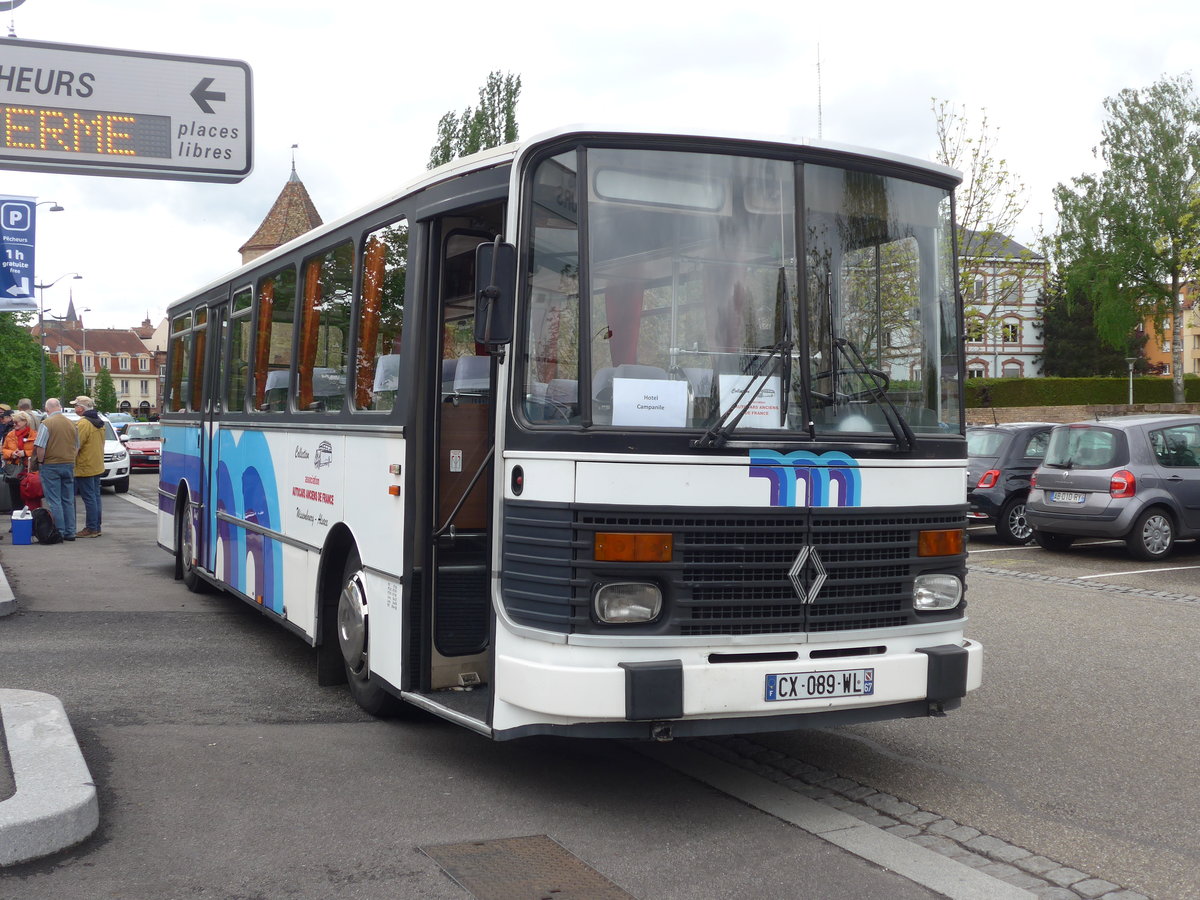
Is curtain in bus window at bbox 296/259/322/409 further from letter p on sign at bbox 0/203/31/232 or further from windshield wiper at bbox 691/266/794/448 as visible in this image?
letter p on sign at bbox 0/203/31/232

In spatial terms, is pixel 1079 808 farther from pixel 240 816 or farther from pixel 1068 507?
pixel 1068 507

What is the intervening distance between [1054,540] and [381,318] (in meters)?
12.4

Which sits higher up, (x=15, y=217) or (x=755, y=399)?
(x=15, y=217)

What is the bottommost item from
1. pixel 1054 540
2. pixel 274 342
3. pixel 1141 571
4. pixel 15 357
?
pixel 1141 571

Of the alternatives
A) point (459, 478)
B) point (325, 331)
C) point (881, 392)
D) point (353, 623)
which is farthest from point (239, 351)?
point (881, 392)

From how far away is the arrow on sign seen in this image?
31.9 feet

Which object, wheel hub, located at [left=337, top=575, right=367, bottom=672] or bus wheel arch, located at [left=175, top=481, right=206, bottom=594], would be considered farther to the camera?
bus wheel arch, located at [left=175, top=481, right=206, bottom=594]

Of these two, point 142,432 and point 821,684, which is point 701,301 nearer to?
point 821,684

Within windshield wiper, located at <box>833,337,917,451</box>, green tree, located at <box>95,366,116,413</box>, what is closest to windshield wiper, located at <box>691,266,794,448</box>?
windshield wiper, located at <box>833,337,917,451</box>

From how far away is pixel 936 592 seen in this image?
5898mm

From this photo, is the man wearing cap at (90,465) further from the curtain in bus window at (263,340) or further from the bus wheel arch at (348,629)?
the bus wheel arch at (348,629)

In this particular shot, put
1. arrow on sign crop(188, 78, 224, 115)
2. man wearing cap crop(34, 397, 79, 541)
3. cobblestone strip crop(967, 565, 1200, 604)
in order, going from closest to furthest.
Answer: arrow on sign crop(188, 78, 224, 115), cobblestone strip crop(967, 565, 1200, 604), man wearing cap crop(34, 397, 79, 541)

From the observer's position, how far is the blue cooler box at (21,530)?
17312 mm

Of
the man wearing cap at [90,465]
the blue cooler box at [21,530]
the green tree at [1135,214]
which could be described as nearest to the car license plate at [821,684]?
the blue cooler box at [21,530]
